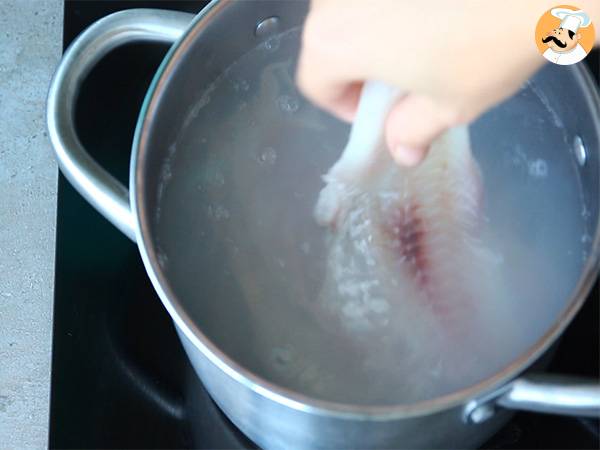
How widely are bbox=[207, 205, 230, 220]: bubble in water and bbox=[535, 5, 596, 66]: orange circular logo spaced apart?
0.25 meters

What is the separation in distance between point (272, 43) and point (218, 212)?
144 mm

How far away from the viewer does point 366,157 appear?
1.91 ft

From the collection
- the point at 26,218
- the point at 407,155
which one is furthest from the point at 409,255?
the point at 26,218

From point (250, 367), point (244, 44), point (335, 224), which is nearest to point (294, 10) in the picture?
point (244, 44)

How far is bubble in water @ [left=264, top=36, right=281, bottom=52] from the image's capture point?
63cm

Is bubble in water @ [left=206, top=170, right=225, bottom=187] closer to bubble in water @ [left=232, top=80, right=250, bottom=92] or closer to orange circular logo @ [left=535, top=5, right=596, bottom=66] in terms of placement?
bubble in water @ [left=232, top=80, right=250, bottom=92]

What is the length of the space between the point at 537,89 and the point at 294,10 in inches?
7.8

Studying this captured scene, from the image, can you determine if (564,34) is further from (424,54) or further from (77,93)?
(77,93)

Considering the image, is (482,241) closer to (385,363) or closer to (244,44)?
(385,363)

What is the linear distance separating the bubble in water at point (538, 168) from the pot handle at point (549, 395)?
209 mm

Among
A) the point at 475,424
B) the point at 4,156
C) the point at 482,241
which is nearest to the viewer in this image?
the point at 475,424

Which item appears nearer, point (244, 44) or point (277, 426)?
point (277, 426)

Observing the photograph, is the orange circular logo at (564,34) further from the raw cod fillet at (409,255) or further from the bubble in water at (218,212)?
the bubble in water at (218,212)

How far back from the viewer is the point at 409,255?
0.57 meters
